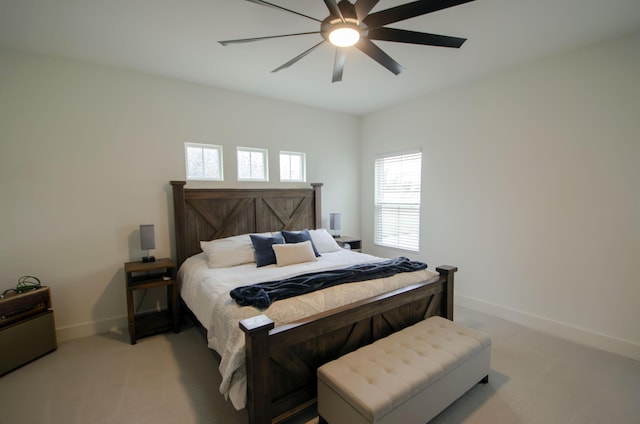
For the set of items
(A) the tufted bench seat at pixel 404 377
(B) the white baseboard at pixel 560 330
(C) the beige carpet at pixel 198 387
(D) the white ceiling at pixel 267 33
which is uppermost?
(D) the white ceiling at pixel 267 33

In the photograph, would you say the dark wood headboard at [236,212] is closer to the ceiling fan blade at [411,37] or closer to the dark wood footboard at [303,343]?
the dark wood footboard at [303,343]

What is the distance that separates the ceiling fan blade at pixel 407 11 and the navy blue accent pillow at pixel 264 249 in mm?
2357

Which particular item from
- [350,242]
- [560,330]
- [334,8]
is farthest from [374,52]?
[560,330]

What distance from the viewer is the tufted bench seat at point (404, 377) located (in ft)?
5.12

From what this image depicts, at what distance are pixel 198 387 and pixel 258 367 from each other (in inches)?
41.9

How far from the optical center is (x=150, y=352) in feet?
9.20

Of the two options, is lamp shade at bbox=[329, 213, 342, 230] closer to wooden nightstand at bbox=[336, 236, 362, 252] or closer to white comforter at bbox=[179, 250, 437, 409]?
wooden nightstand at bbox=[336, 236, 362, 252]

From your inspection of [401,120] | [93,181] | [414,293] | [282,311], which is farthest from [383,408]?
[401,120]

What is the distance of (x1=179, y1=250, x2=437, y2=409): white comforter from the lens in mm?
1709

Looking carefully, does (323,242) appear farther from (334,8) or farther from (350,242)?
(334,8)

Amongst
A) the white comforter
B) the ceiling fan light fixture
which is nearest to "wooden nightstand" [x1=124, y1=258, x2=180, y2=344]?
the white comforter

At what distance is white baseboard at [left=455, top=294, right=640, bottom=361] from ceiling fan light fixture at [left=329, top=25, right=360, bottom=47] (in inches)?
136

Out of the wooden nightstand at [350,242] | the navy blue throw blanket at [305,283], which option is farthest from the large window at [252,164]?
the navy blue throw blanket at [305,283]

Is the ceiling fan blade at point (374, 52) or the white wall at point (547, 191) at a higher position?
the ceiling fan blade at point (374, 52)
